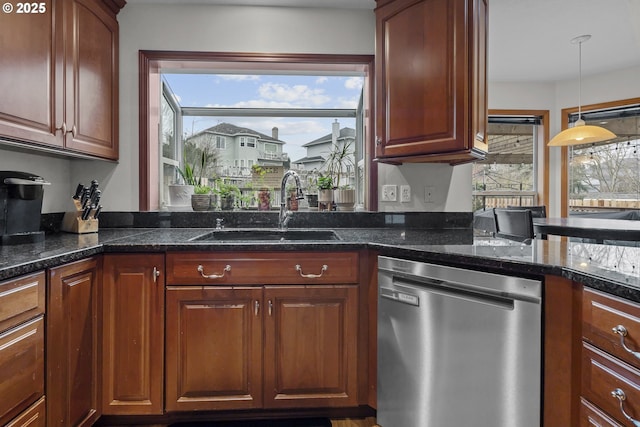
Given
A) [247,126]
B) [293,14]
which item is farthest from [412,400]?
[293,14]

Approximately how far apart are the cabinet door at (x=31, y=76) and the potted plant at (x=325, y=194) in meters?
1.44

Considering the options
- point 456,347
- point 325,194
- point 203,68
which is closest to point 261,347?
point 456,347

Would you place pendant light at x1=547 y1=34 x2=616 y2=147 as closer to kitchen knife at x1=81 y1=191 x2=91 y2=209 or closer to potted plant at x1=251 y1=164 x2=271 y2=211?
potted plant at x1=251 y1=164 x2=271 y2=211

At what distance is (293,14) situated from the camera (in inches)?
89.4

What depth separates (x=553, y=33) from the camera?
3246mm

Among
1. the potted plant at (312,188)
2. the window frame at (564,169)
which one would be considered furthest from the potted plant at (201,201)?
the window frame at (564,169)

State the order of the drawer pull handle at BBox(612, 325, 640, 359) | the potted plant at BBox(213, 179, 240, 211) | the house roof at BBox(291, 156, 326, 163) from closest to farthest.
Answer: the drawer pull handle at BBox(612, 325, 640, 359)
the potted plant at BBox(213, 179, 240, 211)
the house roof at BBox(291, 156, 326, 163)

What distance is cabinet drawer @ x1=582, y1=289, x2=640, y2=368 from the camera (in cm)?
90

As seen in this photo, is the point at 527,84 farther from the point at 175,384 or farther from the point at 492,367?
the point at 175,384

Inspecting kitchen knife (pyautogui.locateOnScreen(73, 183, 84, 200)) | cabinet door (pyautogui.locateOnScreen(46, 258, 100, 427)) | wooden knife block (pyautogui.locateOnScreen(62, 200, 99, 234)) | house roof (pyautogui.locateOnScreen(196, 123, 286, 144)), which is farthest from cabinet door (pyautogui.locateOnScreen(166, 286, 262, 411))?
house roof (pyautogui.locateOnScreen(196, 123, 286, 144))

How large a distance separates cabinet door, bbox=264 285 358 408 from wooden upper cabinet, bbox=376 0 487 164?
2.87ft

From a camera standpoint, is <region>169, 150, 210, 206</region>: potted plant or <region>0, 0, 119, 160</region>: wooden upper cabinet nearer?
<region>0, 0, 119, 160</region>: wooden upper cabinet

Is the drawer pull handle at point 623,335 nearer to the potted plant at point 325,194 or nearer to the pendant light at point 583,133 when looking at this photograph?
the potted plant at point 325,194

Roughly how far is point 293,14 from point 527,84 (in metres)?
3.85
